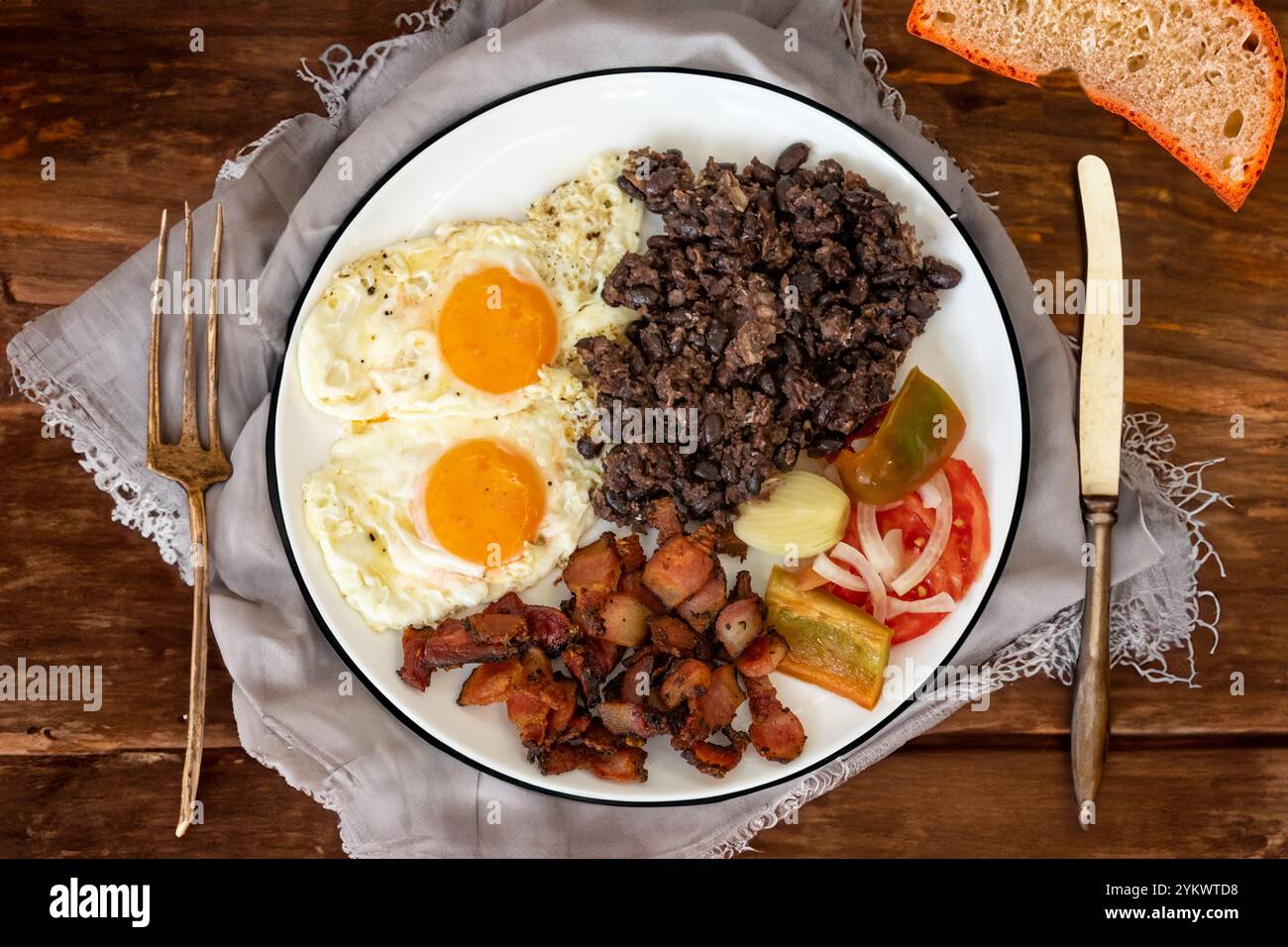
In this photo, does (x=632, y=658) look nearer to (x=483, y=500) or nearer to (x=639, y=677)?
(x=639, y=677)

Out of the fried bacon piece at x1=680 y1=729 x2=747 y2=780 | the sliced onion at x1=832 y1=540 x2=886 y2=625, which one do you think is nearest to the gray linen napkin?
the fried bacon piece at x1=680 y1=729 x2=747 y2=780

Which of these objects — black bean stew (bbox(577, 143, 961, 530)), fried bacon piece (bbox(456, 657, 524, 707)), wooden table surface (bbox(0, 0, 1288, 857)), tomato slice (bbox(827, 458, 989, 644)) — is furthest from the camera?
wooden table surface (bbox(0, 0, 1288, 857))

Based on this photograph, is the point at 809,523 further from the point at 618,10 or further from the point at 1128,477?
the point at 618,10

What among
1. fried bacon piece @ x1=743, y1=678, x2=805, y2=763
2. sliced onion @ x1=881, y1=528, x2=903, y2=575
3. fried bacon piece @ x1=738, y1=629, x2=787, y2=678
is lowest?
fried bacon piece @ x1=743, y1=678, x2=805, y2=763

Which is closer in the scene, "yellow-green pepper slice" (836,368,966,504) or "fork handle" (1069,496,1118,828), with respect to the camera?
"yellow-green pepper slice" (836,368,966,504)

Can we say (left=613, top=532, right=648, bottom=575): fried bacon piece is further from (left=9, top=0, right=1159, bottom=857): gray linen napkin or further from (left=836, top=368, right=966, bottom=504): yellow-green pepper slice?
(left=9, top=0, right=1159, bottom=857): gray linen napkin

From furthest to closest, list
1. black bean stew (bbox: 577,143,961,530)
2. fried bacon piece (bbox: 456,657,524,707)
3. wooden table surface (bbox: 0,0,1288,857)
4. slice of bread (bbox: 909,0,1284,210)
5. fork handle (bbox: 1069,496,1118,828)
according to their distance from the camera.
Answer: slice of bread (bbox: 909,0,1284,210)
wooden table surface (bbox: 0,0,1288,857)
fork handle (bbox: 1069,496,1118,828)
fried bacon piece (bbox: 456,657,524,707)
black bean stew (bbox: 577,143,961,530)

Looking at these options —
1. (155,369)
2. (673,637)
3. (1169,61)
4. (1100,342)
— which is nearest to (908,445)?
(1100,342)
